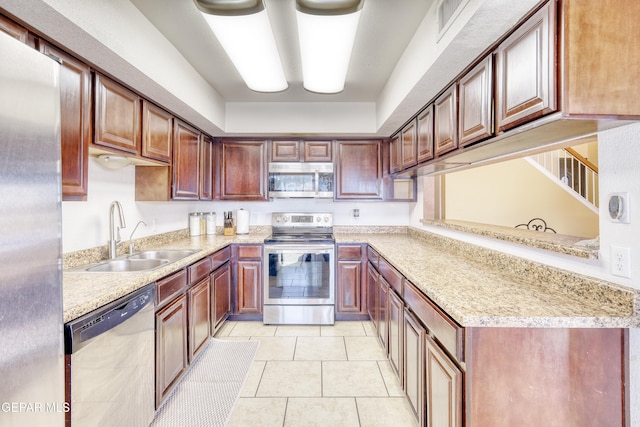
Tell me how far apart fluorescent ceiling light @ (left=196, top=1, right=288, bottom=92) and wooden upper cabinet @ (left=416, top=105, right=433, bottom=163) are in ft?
3.67

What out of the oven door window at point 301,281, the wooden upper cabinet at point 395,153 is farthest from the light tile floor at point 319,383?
the wooden upper cabinet at point 395,153

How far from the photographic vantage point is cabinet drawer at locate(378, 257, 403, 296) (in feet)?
6.69

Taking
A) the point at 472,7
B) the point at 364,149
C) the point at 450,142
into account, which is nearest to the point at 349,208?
the point at 364,149

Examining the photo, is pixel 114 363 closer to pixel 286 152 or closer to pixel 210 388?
pixel 210 388

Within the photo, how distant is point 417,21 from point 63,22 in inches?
71.6

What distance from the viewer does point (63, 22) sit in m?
1.34

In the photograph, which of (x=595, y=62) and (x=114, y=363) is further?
(x=114, y=363)

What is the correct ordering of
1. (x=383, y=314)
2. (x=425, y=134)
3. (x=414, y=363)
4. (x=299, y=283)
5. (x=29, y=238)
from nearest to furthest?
(x=29, y=238)
(x=414, y=363)
(x=425, y=134)
(x=383, y=314)
(x=299, y=283)

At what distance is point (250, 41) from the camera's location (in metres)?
1.83

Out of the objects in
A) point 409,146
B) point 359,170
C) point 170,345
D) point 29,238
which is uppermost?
point 409,146

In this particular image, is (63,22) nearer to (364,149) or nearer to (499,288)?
(499,288)

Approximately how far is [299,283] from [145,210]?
63.3 inches

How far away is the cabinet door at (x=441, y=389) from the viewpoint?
119cm

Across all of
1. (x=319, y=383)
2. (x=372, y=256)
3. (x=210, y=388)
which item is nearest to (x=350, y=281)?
(x=372, y=256)
